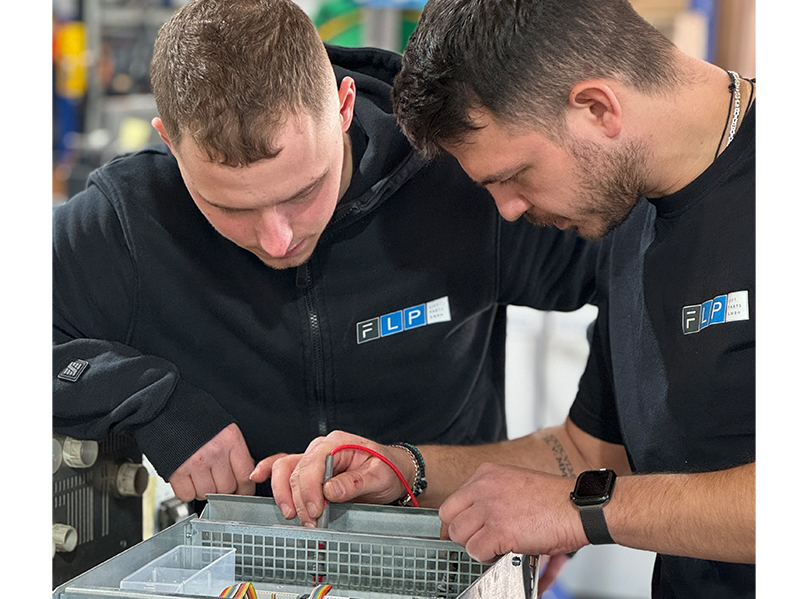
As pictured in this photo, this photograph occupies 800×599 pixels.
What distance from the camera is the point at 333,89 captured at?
125 cm

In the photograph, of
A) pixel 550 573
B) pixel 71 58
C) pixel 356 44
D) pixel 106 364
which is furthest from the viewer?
pixel 71 58

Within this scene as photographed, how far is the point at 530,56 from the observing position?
1.10 m

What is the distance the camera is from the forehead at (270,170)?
114cm

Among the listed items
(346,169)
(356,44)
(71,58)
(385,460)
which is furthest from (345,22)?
(385,460)

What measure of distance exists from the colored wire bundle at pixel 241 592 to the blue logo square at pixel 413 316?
1.90ft

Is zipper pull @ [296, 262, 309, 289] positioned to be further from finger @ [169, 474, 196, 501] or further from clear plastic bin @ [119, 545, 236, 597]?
clear plastic bin @ [119, 545, 236, 597]

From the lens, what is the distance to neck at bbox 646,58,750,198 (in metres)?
1.14

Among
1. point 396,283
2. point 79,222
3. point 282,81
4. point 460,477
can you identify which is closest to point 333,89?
point 282,81

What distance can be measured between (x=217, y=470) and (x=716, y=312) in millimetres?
743

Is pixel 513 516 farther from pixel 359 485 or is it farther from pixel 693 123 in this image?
pixel 693 123

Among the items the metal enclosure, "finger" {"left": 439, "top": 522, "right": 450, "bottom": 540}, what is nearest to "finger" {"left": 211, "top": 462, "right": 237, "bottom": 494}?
the metal enclosure

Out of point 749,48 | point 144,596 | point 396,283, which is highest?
point 749,48
